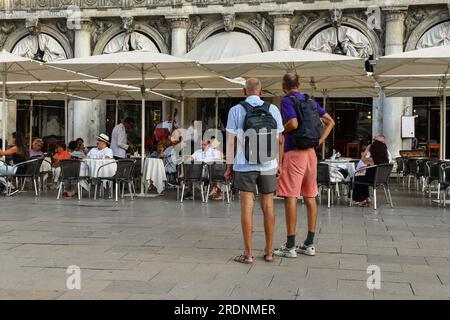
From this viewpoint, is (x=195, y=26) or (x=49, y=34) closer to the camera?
(x=195, y=26)

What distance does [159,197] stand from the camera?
1363 cm

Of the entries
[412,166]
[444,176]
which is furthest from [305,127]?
[412,166]

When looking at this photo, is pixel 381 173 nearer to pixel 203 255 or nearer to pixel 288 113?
pixel 288 113

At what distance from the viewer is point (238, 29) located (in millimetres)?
23406

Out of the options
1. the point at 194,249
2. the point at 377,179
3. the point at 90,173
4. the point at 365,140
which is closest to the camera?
the point at 194,249

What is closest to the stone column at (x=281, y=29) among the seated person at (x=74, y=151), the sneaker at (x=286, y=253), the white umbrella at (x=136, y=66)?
the white umbrella at (x=136, y=66)

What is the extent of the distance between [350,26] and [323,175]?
1201 cm

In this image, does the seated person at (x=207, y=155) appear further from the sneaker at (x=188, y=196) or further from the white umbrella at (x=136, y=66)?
the white umbrella at (x=136, y=66)

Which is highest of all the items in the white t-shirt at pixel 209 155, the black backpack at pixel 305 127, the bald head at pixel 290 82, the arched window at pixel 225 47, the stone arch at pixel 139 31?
the stone arch at pixel 139 31

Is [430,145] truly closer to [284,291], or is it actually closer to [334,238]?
[334,238]

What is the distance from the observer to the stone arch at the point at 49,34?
24781 mm

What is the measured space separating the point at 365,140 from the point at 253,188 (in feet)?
55.3

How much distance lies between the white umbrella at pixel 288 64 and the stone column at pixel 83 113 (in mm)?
11822
